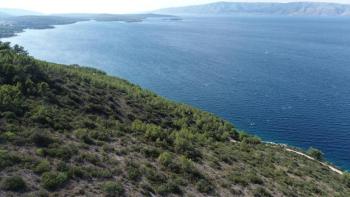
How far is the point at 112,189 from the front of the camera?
2334 cm

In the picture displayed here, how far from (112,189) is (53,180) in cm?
375

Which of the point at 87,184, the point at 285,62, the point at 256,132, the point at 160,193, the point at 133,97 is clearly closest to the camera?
the point at 87,184

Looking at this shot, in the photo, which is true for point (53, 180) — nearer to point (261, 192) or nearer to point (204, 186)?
point (204, 186)

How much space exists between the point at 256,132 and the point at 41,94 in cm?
5565

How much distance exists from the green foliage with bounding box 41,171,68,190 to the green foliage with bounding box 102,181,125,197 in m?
2.63

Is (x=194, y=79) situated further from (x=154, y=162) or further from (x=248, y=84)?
(x=154, y=162)

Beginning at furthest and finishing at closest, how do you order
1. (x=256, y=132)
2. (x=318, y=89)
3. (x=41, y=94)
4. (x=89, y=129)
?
(x=318, y=89)
(x=256, y=132)
(x=41, y=94)
(x=89, y=129)

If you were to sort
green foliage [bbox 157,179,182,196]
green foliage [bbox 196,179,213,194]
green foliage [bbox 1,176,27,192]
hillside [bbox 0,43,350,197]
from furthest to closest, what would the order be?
green foliage [bbox 196,179,213,194] → green foliage [bbox 157,179,182,196] → hillside [bbox 0,43,350,197] → green foliage [bbox 1,176,27,192]

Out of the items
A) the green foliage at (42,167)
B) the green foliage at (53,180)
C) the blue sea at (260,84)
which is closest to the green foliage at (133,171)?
the green foliage at (53,180)

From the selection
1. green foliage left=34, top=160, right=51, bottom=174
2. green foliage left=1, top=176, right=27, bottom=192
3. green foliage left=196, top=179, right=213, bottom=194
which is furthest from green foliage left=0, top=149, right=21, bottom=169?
green foliage left=196, top=179, right=213, bottom=194

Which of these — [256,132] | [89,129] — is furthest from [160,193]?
[256,132]

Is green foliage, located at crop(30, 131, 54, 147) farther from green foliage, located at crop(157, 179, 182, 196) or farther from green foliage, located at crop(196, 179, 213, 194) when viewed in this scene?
green foliage, located at crop(196, 179, 213, 194)

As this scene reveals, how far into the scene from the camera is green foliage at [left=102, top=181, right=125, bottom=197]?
2317 centimetres

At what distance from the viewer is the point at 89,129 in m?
36.2
